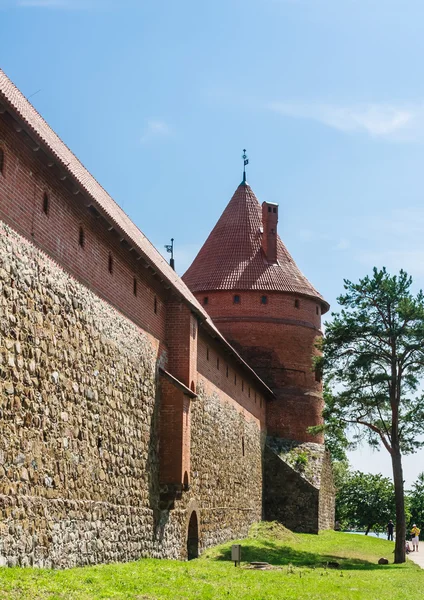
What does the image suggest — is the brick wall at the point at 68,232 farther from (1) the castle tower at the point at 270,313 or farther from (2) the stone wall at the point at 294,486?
(2) the stone wall at the point at 294,486

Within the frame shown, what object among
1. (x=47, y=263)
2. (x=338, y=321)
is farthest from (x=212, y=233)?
(x=47, y=263)

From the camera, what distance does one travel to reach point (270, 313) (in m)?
32.3

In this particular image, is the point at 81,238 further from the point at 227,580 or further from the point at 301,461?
the point at 301,461

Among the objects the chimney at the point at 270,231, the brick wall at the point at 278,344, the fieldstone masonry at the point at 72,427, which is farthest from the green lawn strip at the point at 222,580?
the chimney at the point at 270,231

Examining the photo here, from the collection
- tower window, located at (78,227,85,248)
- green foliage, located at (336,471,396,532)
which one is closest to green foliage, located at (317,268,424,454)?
tower window, located at (78,227,85,248)

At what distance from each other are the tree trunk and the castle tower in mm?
7384

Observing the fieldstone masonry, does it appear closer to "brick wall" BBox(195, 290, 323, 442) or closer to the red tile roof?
the red tile roof

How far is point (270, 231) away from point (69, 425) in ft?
75.8

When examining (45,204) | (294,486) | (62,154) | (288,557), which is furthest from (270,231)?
(45,204)

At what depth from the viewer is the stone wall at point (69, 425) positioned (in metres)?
9.88

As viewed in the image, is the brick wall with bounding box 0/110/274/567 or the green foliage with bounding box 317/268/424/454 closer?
the brick wall with bounding box 0/110/274/567

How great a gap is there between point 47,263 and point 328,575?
9.21m

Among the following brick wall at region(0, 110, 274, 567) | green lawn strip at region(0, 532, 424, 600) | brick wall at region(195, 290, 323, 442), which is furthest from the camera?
brick wall at region(195, 290, 323, 442)

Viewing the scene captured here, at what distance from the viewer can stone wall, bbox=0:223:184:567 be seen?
32.4 feet
